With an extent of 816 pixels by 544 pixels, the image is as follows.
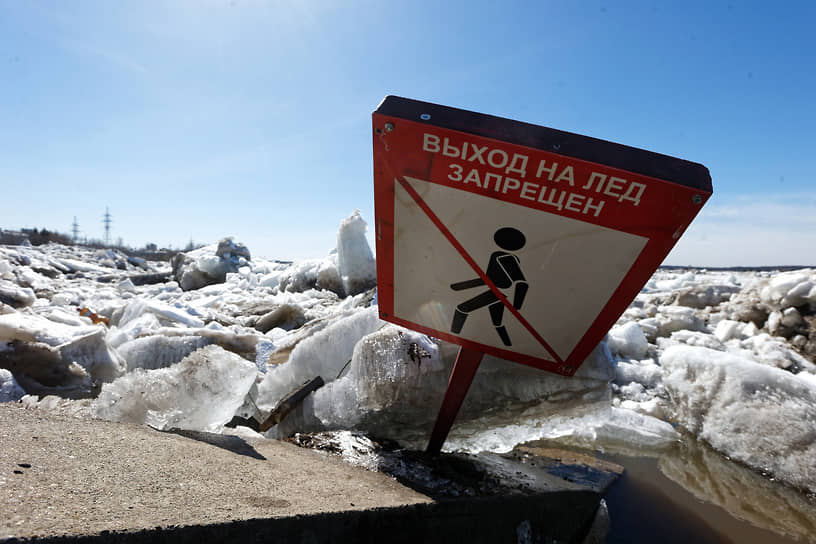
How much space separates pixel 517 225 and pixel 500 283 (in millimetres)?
269

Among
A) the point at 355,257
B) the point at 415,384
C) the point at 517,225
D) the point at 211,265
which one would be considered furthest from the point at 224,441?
the point at 211,265

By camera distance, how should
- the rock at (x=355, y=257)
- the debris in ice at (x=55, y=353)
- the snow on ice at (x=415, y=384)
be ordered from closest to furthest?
1. the snow on ice at (x=415, y=384)
2. the debris in ice at (x=55, y=353)
3. the rock at (x=355, y=257)

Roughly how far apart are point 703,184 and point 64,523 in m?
1.84

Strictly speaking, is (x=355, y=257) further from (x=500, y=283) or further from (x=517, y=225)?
(x=517, y=225)

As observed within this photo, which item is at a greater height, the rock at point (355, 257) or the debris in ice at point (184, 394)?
the rock at point (355, 257)

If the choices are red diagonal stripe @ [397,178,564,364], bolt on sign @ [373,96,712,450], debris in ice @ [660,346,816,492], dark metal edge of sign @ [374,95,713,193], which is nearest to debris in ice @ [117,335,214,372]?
bolt on sign @ [373,96,712,450]

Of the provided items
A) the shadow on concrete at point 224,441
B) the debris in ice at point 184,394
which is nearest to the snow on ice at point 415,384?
the debris in ice at point 184,394

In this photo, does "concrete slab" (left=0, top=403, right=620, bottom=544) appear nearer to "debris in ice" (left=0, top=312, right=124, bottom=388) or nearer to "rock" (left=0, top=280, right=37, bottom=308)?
"debris in ice" (left=0, top=312, right=124, bottom=388)

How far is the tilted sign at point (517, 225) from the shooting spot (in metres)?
1.31

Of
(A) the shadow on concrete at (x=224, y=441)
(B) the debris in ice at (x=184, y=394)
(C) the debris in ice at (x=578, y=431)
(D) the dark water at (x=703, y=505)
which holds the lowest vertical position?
(D) the dark water at (x=703, y=505)

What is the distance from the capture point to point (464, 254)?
1.62 m

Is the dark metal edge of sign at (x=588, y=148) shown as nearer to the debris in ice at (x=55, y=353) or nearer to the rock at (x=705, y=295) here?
the debris in ice at (x=55, y=353)

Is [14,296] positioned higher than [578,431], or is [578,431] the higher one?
[14,296]

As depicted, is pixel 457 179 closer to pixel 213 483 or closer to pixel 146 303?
pixel 213 483
